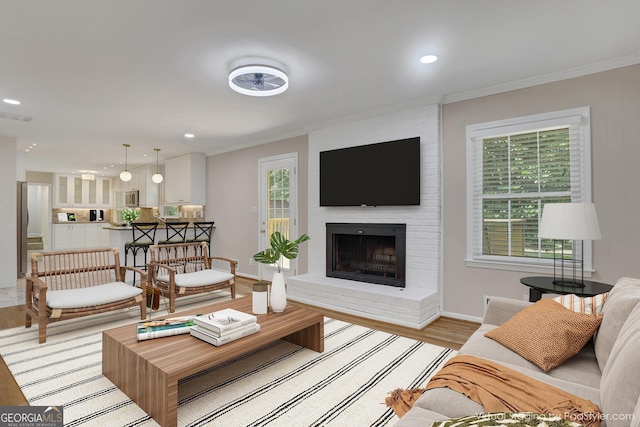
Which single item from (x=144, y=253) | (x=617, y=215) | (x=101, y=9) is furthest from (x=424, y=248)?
(x=144, y=253)

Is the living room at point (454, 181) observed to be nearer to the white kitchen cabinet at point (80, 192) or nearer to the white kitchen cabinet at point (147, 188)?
the white kitchen cabinet at point (147, 188)

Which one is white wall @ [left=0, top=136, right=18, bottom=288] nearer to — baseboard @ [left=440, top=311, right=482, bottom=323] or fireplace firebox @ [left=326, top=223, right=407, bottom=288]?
fireplace firebox @ [left=326, top=223, right=407, bottom=288]

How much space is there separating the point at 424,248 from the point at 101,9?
3.71m

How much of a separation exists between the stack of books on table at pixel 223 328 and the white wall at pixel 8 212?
5129mm

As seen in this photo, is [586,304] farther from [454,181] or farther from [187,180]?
[187,180]

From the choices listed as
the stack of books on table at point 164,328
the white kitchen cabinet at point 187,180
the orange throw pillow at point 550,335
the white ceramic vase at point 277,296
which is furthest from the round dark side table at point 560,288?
the white kitchen cabinet at point 187,180

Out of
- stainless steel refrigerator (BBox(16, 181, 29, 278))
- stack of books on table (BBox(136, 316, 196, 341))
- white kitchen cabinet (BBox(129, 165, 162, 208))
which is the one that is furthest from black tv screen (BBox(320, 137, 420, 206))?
white kitchen cabinet (BBox(129, 165, 162, 208))

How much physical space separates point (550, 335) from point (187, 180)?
22.6 feet

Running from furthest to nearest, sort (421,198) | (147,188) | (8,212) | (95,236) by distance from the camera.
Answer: (95,236) → (147,188) → (8,212) → (421,198)

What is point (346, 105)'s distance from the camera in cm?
426

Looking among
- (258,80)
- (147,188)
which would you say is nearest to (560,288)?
(258,80)

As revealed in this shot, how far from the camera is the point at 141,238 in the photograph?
614 centimetres

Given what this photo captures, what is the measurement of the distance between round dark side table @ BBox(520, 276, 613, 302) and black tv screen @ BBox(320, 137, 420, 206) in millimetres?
1553

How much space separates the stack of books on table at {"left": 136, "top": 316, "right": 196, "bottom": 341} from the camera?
Answer: 2.30m
